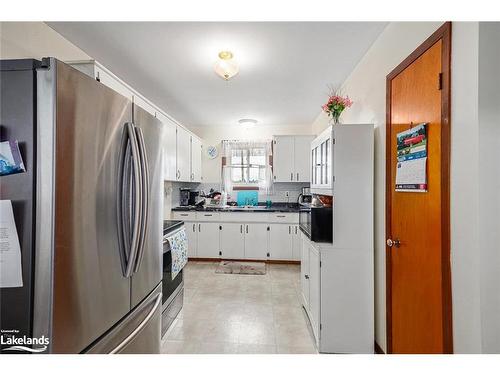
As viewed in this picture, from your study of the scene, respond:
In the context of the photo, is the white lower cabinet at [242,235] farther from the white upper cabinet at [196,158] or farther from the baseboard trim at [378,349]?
the baseboard trim at [378,349]

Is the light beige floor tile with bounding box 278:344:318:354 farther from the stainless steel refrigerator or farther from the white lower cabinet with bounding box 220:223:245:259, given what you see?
the white lower cabinet with bounding box 220:223:245:259

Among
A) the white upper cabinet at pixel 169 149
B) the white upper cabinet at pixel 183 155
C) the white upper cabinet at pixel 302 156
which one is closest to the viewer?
the white upper cabinet at pixel 169 149

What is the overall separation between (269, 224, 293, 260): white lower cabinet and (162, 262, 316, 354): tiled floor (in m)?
0.54

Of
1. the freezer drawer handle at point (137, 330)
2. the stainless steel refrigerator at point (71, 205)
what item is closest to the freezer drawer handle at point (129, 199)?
the stainless steel refrigerator at point (71, 205)

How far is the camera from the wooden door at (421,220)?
1205 millimetres

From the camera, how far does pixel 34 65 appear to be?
30.6 inches

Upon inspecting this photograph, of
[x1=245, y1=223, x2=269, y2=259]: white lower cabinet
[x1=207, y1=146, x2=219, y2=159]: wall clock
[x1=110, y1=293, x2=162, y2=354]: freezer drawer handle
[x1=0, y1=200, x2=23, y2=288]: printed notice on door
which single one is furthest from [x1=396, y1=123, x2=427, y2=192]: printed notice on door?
[x1=207, y1=146, x2=219, y2=159]: wall clock

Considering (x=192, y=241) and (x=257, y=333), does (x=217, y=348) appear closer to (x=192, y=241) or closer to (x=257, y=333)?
(x=257, y=333)

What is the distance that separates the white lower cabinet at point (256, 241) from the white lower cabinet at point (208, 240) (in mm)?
536

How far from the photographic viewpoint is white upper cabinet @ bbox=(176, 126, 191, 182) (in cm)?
356

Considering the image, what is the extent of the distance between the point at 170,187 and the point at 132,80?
1891 millimetres

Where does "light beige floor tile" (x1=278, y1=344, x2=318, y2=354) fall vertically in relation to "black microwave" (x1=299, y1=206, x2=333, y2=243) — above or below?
below
